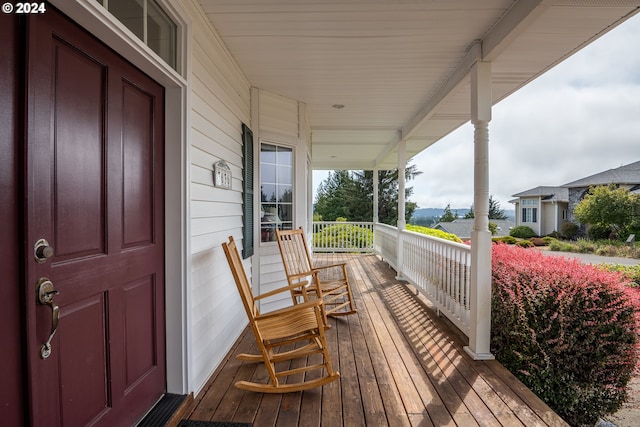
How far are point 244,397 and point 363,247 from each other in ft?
25.5

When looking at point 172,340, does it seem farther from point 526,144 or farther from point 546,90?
point 526,144

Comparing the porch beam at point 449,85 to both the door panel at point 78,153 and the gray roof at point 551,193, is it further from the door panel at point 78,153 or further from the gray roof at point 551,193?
the gray roof at point 551,193

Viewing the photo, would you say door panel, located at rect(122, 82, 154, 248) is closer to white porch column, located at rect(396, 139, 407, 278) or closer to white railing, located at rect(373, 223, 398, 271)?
white porch column, located at rect(396, 139, 407, 278)

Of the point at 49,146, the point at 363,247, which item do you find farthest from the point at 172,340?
the point at 363,247

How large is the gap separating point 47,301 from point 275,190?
3.02 m

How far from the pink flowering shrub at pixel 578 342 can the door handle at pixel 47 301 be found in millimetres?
2767

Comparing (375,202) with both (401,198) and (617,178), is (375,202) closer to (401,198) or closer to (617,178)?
(401,198)

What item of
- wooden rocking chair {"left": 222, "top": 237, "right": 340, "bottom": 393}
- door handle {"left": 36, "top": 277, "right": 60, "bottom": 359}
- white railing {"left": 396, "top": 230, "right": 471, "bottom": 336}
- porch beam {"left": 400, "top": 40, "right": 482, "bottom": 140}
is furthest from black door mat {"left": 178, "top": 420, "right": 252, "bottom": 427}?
porch beam {"left": 400, "top": 40, "right": 482, "bottom": 140}

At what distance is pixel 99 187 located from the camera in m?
1.49

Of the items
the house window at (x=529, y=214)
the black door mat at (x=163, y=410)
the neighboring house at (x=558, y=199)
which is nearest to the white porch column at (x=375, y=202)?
the black door mat at (x=163, y=410)

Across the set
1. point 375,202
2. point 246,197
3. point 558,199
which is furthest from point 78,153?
point 558,199

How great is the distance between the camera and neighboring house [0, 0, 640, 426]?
1.13 meters

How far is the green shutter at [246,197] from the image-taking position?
3.46 m

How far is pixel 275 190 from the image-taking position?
13.4 ft
